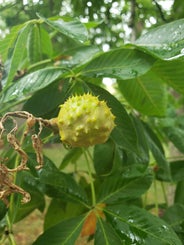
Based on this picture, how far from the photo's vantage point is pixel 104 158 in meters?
1.22

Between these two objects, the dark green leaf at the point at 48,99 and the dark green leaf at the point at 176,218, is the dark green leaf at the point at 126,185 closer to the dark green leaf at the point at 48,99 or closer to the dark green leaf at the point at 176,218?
the dark green leaf at the point at 176,218

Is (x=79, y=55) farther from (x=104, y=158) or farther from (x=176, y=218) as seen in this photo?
(x=176, y=218)

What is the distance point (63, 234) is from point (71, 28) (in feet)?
1.57

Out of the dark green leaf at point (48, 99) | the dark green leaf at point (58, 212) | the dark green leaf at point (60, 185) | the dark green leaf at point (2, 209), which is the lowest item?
the dark green leaf at point (58, 212)

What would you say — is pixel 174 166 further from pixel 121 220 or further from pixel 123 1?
pixel 123 1

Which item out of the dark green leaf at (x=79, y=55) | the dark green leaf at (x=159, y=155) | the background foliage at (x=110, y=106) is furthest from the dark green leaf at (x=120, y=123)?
the dark green leaf at (x=159, y=155)

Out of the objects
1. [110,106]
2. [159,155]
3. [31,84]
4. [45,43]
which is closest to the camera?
[31,84]

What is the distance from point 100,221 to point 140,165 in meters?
0.21

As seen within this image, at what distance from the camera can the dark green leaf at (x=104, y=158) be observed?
3.99 ft

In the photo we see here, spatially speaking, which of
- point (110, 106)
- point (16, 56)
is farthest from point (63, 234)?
point (16, 56)

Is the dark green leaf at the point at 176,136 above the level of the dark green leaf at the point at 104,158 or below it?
below

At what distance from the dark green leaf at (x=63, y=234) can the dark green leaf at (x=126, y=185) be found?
101 mm

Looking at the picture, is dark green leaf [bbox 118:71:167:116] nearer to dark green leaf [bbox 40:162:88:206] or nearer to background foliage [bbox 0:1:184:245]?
background foliage [bbox 0:1:184:245]

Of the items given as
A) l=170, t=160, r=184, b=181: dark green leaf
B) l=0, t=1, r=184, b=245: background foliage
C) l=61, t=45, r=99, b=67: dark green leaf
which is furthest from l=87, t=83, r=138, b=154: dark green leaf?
l=170, t=160, r=184, b=181: dark green leaf
